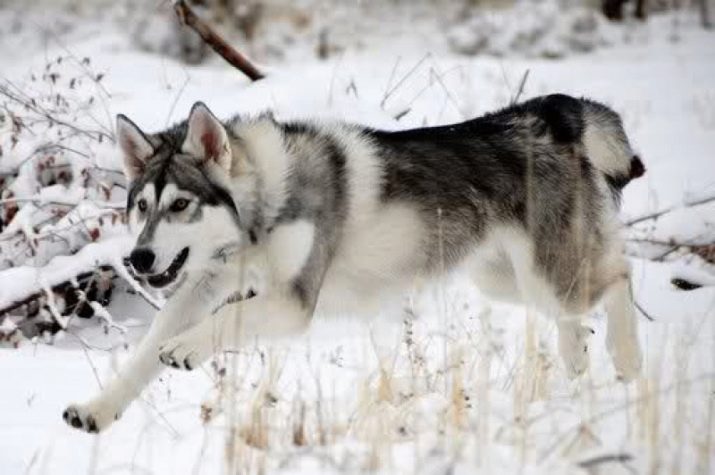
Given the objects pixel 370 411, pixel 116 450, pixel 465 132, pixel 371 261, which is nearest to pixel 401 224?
pixel 371 261

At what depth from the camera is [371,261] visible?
4.46m

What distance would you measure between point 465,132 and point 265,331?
1628 millimetres

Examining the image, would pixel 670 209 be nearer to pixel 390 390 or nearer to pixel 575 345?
pixel 575 345

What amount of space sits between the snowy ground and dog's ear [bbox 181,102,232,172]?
90 centimetres

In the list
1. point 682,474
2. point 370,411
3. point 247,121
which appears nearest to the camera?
point 682,474

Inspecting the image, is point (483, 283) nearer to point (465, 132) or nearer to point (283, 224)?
point (465, 132)

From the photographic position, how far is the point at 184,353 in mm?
3678

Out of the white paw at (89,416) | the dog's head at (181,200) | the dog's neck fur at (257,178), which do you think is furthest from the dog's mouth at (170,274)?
the white paw at (89,416)

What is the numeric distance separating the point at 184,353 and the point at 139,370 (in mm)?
319

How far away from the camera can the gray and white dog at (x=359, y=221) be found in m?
3.82

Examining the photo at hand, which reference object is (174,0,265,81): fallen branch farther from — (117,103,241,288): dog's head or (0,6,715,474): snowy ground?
(117,103,241,288): dog's head

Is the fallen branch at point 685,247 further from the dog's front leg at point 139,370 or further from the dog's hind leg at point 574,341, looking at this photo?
the dog's front leg at point 139,370

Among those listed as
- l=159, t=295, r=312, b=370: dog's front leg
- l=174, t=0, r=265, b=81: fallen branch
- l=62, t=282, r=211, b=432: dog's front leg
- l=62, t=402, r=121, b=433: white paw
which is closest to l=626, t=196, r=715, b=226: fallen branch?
l=174, t=0, r=265, b=81: fallen branch

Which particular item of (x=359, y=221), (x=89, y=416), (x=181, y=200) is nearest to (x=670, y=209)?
(x=359, y=221)
